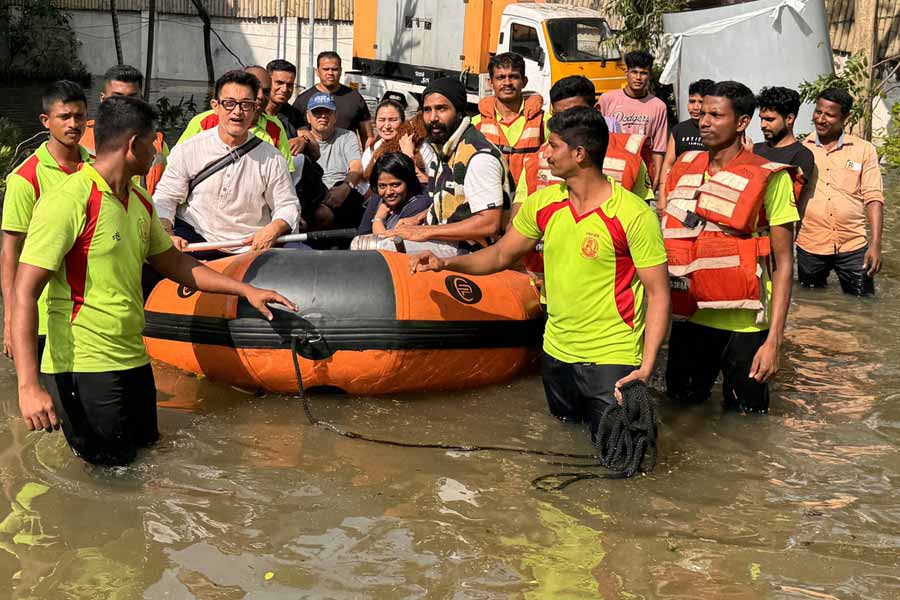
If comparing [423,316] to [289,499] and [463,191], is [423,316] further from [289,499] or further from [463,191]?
[289,499]

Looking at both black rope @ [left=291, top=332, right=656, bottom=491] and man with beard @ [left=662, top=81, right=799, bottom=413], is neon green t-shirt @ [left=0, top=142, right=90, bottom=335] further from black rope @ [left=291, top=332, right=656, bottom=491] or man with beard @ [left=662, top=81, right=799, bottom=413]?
man with beard @ [left=662, top=81, right=799, bottom=413]

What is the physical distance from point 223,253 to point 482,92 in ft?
39.3

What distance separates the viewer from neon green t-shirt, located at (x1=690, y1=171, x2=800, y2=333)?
537 cm

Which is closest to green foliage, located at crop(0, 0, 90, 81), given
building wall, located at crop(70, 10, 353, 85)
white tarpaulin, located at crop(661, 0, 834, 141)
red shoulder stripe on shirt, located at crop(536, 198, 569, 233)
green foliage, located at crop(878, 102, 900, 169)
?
building wall, located at crop(70, 10, 353, 85)

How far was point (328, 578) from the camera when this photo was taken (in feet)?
13.9

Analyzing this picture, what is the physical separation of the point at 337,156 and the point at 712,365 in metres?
3.56

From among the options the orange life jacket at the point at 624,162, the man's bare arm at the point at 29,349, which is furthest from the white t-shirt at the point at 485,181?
the man's bare arm at the point at 29,349

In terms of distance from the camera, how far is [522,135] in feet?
22.6

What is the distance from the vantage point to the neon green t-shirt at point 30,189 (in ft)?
16.3

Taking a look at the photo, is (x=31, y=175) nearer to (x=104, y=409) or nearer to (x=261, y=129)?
(x=104, y=409)

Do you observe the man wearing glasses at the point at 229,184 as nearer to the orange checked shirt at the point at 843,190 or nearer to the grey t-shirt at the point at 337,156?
the grey t-shirt at the point at 337,156

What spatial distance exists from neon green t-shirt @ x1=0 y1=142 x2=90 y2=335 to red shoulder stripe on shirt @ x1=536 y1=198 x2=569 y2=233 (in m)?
2.12

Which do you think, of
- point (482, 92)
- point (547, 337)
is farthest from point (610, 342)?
point (482, 92)

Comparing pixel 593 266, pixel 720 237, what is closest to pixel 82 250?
pixel 593 266
